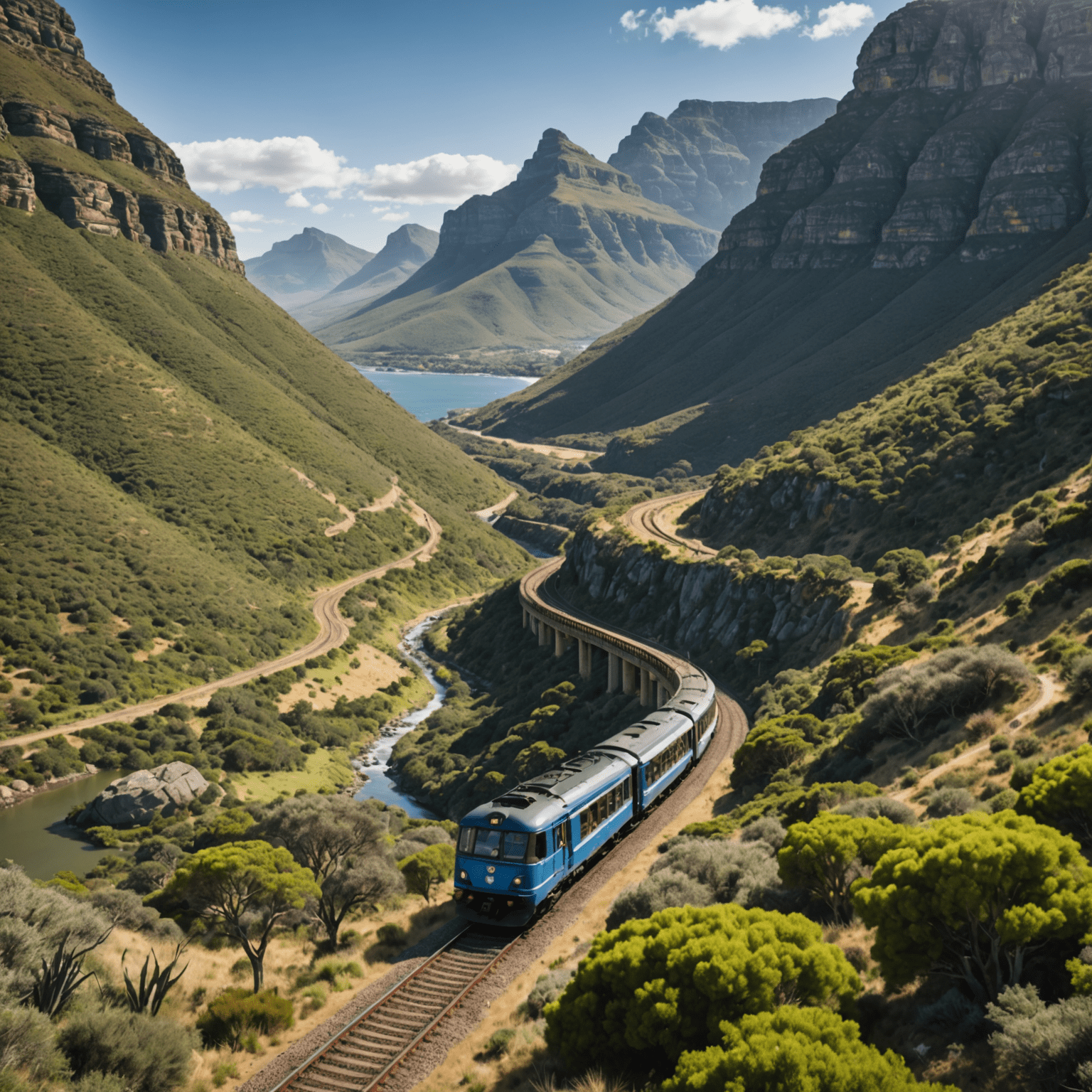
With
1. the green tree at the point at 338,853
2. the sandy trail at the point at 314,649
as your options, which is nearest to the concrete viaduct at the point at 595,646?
the sandy trail at the point at 314,649

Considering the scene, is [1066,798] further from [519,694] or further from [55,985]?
[519,694]

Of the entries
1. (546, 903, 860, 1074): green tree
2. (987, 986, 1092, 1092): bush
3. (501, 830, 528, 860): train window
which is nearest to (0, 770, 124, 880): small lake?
(501, 830, 528, 860): train window

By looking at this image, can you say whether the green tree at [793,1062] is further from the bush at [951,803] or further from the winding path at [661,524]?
the winding path at [661,524]

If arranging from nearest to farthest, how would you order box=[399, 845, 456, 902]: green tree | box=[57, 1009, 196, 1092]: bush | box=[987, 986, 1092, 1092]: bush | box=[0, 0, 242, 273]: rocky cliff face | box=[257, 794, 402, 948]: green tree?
box=[987, 986, 1092, 1092]: bush, box=[57, 1009, 196, 1092]: bush, box=[257, 794, 402, 948]: green tree, box=[399, 845, 456, 902]: green tree, box=[0, 0, 242, 273]: rocky cliff face

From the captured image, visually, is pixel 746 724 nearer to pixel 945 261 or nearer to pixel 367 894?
pixel 367 894

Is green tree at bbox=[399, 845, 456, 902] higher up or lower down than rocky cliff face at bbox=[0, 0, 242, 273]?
lower down

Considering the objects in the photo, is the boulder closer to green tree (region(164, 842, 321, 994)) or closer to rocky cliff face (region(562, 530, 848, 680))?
green tree (region(164, 842, 321, 994))
